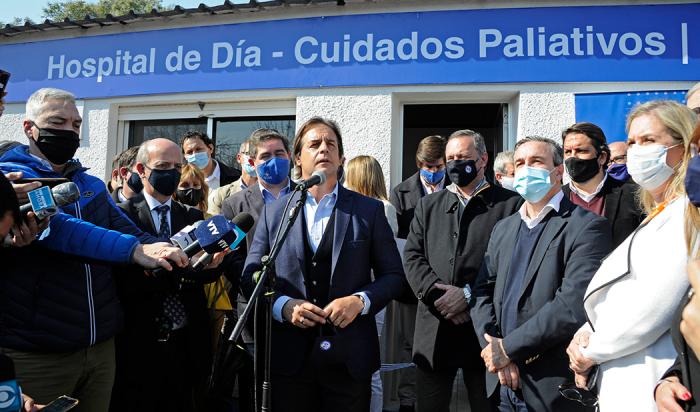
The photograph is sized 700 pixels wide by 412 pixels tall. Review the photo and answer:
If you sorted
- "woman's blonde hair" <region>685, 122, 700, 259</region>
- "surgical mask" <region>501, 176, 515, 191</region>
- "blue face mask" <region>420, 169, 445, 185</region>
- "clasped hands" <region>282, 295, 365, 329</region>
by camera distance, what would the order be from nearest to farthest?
"woman's blonde hair" <region>685, 122, 700, 259</region>
"clasped hands" <region>282, 295, 365, 329</region>
"blue face mask" <region>420, 169, 445, 185</region>
"surgical mask" <region>501, 176, 515, 191</region>

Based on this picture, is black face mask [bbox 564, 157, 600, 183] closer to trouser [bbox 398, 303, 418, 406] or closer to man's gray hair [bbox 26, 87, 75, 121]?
trouser [bbox 398, 303, 418, 406]

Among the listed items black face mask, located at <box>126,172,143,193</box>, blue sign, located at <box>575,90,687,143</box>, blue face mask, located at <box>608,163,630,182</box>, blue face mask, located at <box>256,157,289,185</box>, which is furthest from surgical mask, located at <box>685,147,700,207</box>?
blue sign, located at <box>575,90,687,143</box>

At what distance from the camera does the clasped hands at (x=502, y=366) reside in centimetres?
304

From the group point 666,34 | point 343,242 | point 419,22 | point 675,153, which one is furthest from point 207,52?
point 675,153

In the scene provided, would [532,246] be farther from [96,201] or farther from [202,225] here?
[96,201]

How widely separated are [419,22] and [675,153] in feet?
14.4

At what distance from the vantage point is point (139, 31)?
749 cm

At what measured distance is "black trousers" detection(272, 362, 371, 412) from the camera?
3.03m

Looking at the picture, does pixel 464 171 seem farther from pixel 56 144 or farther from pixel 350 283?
pixel 56 144

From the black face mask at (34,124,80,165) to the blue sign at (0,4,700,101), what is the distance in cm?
401

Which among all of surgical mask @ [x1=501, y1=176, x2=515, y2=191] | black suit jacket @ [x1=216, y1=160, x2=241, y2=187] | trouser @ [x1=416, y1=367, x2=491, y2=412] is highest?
black suit jacket @ [x1=216, y1=160, x2=241, y2=187]

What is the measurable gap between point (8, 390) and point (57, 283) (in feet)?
3.69

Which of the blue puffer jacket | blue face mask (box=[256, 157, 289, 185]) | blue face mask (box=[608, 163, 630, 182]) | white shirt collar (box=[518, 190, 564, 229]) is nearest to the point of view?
the blue puffer jacket

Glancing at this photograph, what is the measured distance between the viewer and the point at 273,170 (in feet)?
14.0
